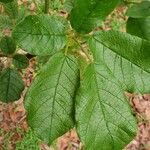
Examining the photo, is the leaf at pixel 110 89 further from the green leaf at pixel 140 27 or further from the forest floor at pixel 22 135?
the forest floor at pixel 22 135

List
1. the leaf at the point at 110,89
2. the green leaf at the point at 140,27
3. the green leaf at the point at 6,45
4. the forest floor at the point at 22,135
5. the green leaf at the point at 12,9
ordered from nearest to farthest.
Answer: the leaf at the point at 110,89 → the green leaf at the point at 140,27 → the green leaf at the point at 6,45 → the green leaf at the point at 12,9 → the forest floor at the point at 22,135

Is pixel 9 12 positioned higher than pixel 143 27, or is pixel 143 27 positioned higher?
pixel 143 27

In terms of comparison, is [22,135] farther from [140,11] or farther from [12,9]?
[140,11]

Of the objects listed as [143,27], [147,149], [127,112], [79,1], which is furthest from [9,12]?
[147,149]

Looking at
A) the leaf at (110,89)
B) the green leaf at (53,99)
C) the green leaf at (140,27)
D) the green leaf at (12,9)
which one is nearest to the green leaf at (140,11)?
the green leaf at (140,27)

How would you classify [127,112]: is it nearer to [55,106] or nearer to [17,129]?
[55,106]

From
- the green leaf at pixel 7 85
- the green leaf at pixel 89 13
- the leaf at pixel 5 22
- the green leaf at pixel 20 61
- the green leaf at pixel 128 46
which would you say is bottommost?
the green leaf at pixel 7 85

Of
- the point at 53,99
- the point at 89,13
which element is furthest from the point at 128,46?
the point at 53,99
